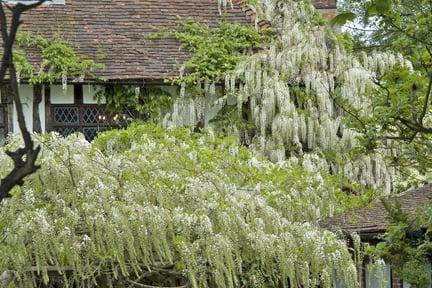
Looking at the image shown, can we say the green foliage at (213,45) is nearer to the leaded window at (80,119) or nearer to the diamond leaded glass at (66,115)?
the leaded window at (80,119)

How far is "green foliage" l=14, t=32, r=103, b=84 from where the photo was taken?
15.5 metres

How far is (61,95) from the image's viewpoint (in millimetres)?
16000

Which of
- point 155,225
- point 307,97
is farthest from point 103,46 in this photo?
point 155,225

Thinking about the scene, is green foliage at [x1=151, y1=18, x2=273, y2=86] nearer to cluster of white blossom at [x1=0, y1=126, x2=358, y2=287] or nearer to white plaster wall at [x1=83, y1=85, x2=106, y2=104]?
white plaster wall at [x1=83, y1=85, x2=106, y2=104]

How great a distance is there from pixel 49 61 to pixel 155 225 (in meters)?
7.28

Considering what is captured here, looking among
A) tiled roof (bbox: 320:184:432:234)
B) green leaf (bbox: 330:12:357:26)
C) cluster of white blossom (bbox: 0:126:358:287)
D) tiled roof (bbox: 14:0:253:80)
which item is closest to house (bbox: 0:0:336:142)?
tiled roof (bbox: 14:0:253:80)

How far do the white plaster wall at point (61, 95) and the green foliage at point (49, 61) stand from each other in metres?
0.32

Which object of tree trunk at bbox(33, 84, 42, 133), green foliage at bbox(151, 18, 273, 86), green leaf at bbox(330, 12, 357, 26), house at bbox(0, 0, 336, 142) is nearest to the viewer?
green leaf at bbox(330, 12, 357, 26)

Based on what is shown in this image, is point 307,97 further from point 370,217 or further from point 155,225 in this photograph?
point 155,225

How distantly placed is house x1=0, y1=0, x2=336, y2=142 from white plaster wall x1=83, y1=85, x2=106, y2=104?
0.02 m

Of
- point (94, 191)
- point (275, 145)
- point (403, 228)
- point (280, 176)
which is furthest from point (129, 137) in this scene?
point (403, 228)

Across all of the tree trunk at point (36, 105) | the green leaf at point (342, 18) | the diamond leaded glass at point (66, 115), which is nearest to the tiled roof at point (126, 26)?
the diamond leaded glass at point (66, 115)

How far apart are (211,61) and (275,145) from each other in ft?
5.87

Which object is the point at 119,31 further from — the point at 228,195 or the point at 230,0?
the point at 228,195
